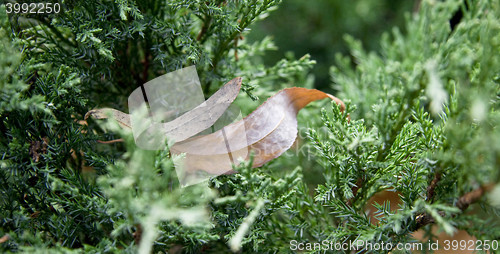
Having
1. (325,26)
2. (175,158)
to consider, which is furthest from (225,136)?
(325,26)

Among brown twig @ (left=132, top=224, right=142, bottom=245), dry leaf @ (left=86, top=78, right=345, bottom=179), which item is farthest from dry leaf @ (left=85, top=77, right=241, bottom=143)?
brown twig @ (left=132, top=224, right=142, bottom=245)

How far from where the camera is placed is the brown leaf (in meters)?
0.79

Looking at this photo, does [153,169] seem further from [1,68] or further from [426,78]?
[426,78]

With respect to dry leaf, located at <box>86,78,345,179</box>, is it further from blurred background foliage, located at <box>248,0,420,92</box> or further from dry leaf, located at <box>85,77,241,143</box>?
blurred background foliage, located at <box>248,0,420,92</box>

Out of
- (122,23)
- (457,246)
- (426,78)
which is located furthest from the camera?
(457,246)

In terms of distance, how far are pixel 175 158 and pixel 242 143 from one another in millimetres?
174

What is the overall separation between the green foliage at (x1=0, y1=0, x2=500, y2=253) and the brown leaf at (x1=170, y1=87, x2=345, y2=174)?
45 millimetres

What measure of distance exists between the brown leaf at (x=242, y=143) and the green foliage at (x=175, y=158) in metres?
0.05

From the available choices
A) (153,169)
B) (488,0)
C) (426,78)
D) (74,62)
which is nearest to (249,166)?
(153,169)

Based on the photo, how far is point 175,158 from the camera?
675 mm

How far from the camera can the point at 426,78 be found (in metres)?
0.68

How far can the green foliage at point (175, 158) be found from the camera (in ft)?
1.96

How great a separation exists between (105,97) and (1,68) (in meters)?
0.29

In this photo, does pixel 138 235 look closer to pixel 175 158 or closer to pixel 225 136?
pixel 175 158
